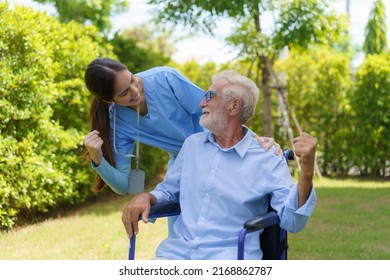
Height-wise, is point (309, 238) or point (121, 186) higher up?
point (121, 186)

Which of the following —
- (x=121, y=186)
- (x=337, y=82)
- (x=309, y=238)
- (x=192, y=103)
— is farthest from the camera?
(x=337, y=82)

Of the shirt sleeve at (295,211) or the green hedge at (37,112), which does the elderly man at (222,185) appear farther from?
the green hedge at (37,112)

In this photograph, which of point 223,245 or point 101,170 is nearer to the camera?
point 223,245

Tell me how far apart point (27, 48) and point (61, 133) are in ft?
2.82

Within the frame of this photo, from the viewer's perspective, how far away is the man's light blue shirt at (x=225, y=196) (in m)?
2.50

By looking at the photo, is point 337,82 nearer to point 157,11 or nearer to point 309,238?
point 157,11

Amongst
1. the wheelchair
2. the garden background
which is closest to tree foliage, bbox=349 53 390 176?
the garden background

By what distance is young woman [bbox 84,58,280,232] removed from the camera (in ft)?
9.48

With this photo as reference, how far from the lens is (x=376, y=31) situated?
19.6 meters

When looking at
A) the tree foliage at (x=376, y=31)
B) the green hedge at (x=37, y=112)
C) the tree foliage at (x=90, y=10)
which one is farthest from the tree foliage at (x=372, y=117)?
the tree foliage at (x=376, y=31)

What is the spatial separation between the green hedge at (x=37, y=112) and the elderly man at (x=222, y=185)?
2565mm

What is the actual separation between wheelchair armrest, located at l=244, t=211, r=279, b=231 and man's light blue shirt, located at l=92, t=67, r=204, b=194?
2.81 feet
